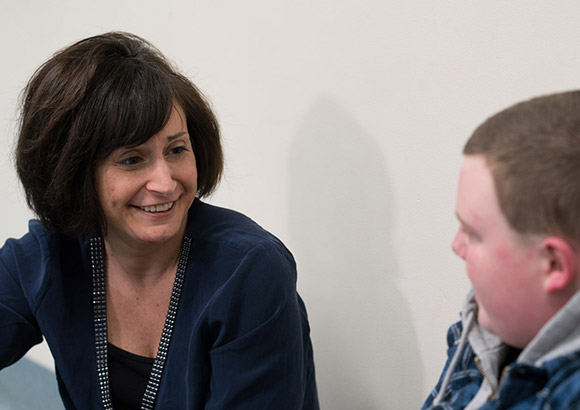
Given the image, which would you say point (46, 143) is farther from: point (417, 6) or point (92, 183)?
point (417, 6)

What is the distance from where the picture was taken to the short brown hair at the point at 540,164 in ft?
2.22

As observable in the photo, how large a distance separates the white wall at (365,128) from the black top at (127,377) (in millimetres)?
457

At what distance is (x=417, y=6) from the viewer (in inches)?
52.9

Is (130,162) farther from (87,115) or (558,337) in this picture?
(558,337)

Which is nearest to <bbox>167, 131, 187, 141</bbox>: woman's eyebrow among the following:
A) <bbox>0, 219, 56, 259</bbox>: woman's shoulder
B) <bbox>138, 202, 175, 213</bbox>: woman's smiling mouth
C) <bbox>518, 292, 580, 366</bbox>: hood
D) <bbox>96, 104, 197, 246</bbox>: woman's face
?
<bbox>96, 104, 197, 246</bbox>: woman's face

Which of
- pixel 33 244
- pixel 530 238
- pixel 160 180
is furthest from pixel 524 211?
pixel 33 244

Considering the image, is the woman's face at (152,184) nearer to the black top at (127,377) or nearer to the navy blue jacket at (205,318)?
the navy blue jacket at (205,318)

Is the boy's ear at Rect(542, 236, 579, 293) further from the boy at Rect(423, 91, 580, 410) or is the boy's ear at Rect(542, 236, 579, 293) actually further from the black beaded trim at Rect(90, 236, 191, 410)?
the black beaded trim at Rect(90, 236, 191, 410)

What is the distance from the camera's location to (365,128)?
1.49 meters

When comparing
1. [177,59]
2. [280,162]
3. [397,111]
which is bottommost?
[280,162]

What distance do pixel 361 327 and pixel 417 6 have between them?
27.2 inches

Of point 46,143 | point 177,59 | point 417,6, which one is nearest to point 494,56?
point 417,6

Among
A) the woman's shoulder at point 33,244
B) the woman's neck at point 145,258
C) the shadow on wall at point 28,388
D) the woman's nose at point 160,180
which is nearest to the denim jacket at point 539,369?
the woman's nose at point 160,180

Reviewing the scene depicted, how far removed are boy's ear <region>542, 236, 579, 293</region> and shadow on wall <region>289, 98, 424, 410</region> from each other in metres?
0.78
